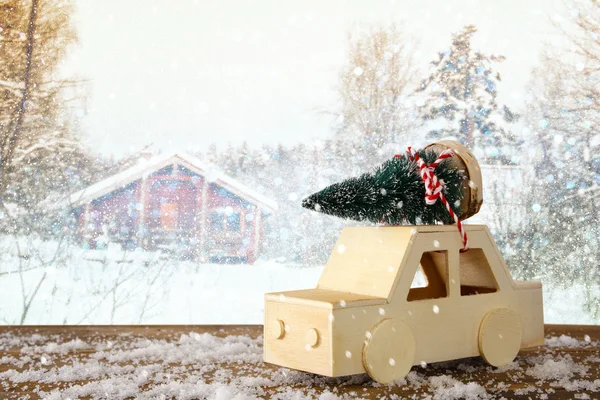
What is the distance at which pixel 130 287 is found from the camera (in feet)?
7.59

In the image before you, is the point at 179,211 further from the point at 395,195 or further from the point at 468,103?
the point at 395,195

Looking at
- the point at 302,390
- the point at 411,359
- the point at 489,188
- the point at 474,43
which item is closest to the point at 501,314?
the point at 411,359

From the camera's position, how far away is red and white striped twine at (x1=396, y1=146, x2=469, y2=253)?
1.17 metres

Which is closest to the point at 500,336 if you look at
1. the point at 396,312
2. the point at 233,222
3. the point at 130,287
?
the point at 396,312

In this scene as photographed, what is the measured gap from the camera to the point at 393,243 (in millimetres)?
1162

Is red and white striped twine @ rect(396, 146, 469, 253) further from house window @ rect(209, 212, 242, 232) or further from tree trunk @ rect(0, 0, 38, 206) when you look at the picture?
tree trunk @ rect(0, 0, 38, 206)

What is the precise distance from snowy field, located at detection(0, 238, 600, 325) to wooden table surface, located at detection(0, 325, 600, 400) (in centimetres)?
61

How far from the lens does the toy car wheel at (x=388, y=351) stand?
1072mm

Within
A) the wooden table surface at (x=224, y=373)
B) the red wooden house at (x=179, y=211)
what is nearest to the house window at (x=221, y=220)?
the red wooden house at (x=179, y=211)

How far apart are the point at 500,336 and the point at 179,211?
133 centimetres

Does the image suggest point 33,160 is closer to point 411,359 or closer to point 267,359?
point 267,359

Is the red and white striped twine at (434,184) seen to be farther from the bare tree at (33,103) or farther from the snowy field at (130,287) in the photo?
the bare tree at (33,103)

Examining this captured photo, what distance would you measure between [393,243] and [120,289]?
141cm

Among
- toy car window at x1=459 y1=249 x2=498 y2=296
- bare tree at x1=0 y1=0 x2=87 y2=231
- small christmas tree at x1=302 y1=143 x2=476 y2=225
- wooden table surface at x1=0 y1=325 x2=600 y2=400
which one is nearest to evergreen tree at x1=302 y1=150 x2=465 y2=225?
small christmas tree at x1=302 y1=143 x2=476 y2=225
